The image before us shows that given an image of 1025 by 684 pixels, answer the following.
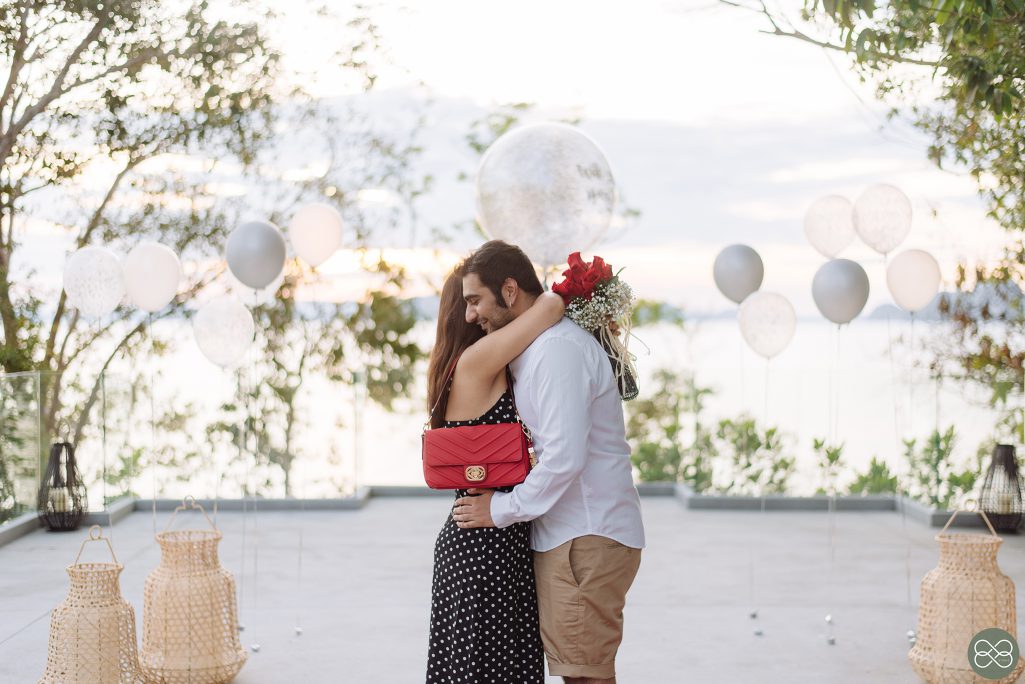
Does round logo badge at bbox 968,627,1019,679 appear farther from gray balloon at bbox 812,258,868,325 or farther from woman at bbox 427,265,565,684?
woman at bbox 427,265,565,684

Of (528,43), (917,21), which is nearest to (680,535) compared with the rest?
(917,21)

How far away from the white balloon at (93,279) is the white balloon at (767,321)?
2.96 m

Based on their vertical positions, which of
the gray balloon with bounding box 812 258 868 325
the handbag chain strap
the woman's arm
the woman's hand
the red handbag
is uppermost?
the gray balloon with bounding box 812 258 868 325

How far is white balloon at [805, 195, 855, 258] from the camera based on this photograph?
515 centimetres

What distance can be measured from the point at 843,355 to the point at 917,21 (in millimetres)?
5516

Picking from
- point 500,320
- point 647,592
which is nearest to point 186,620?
point 500,320

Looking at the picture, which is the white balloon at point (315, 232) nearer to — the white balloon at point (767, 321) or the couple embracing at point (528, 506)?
the white balloon at point (767, 321)

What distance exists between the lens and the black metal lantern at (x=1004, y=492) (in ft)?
21.2

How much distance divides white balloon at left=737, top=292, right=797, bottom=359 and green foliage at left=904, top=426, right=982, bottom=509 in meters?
2.50

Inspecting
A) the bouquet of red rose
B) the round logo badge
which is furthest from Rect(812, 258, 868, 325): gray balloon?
the bouquet of red rose

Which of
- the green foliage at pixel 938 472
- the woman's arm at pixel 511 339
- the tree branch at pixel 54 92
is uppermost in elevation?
the tree branch at pixel 54 92

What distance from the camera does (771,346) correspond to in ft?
16.9

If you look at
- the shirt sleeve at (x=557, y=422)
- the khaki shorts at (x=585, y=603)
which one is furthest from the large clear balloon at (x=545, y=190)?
the khaki shorts at (x=585, y=603)

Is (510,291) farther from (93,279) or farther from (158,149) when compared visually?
(158,149)
